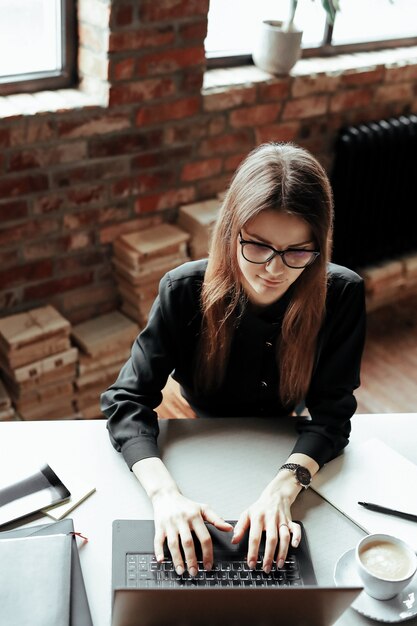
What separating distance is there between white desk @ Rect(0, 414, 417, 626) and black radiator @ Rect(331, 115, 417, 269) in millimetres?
1606

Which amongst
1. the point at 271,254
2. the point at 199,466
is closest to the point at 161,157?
the point at 271,254

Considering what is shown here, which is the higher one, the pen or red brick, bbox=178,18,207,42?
red brick, bbox=178,18,207,42

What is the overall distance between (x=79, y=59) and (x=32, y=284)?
0.72 meters

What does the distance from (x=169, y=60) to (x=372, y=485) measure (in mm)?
1537

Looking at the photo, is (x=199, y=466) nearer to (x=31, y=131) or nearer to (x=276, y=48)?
(x=31, y=131)

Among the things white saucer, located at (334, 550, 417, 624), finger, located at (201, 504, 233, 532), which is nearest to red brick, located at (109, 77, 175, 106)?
finger, located at (201, 504, 233, 532)

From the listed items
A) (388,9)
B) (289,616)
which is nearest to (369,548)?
(289,616)

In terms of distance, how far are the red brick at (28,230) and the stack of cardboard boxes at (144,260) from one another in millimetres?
247

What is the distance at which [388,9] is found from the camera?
319cm

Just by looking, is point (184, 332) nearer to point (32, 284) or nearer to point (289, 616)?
point (289, 616)

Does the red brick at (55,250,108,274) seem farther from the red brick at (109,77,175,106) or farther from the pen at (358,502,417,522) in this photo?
the pen at (358,502,417,522)

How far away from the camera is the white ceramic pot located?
2.66 meters

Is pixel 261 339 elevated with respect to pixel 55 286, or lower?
elevated

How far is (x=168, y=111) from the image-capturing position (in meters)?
2.47
